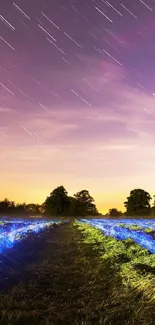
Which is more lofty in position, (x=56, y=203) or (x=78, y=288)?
(x=56, y=203)

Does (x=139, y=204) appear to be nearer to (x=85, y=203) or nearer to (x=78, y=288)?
(x=85, y=203)

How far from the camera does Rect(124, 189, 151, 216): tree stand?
105500 mm

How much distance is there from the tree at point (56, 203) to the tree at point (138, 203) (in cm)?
1486

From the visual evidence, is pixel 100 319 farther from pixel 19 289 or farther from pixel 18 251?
pixel 18 251

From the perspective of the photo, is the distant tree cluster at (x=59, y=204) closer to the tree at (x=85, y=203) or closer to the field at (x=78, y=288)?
the tree at (x=85, y=203)

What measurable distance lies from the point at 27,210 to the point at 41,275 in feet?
356

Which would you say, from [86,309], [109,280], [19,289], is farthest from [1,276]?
[86,309]

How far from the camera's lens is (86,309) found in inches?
375

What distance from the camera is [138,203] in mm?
106938

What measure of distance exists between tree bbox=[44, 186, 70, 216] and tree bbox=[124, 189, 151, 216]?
1486 cm

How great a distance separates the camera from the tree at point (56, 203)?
342 feet

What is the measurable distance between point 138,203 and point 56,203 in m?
19.0

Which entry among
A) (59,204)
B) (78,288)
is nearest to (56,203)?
(59,204)

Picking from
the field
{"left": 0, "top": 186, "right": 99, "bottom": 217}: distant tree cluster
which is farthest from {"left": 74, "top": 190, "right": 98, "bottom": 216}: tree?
the field
